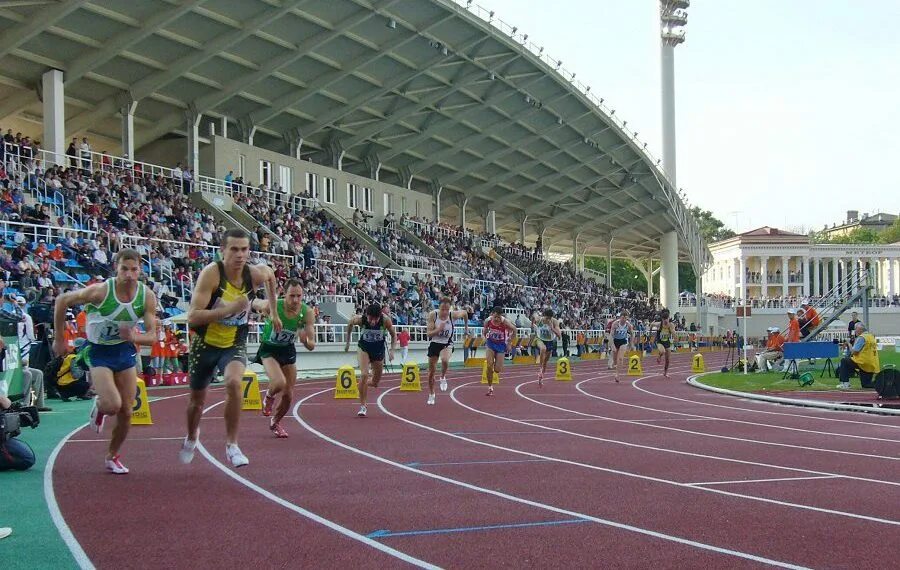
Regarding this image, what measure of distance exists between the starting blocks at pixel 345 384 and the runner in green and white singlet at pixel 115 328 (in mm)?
10939

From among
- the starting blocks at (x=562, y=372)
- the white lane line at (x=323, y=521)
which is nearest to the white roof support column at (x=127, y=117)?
the starting blocks at (x=562, y=372)

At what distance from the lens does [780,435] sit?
12977 mm

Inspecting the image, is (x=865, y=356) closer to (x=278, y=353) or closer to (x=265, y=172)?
(x=278, y=353)

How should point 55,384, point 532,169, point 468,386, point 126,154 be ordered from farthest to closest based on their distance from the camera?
1. point 532,169
2. point 126,154
3. point 468,386
4. point 55,384

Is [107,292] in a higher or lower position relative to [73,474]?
higher

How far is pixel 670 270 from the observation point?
255 ft

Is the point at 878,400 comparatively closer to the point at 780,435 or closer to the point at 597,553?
the point at 780,435

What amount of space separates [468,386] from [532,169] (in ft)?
127

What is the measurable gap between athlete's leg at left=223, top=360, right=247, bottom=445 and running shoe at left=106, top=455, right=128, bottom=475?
3.50 ft

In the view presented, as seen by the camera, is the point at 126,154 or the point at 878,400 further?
the point at 126,154

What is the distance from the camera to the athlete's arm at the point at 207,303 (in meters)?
8.15

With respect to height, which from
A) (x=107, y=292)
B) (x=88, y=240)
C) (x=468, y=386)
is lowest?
(x=468, y=386)

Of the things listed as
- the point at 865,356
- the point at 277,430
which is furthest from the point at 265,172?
the point at 277,430

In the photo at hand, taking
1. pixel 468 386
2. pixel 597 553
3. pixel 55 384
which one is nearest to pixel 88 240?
pixel 55 384
